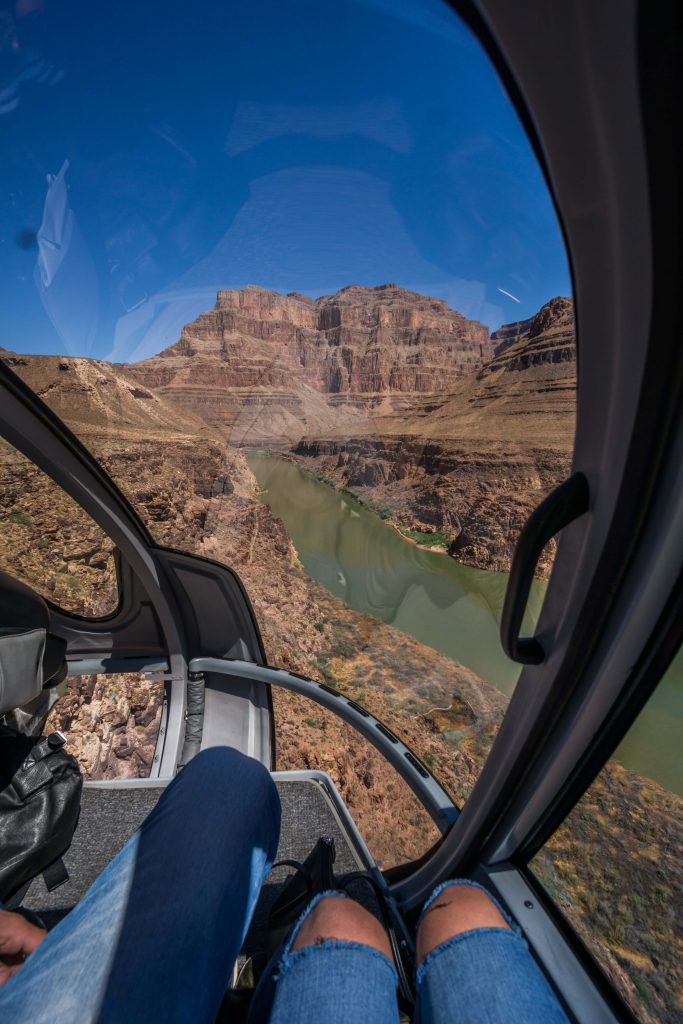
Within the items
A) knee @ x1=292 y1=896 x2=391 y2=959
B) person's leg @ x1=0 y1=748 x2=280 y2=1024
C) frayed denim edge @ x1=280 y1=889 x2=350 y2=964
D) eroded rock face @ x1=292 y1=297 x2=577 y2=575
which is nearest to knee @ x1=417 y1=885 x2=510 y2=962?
knee @ x1=292 y1=896 x2=391 y2=959

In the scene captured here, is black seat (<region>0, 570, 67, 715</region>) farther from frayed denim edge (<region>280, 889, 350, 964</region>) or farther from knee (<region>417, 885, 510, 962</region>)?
knee (<region>417, 885, 510, 962</region>)

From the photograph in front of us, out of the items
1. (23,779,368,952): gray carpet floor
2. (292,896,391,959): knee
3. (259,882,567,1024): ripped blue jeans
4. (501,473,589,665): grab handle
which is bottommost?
(23,779,368,952): gray carpet floor

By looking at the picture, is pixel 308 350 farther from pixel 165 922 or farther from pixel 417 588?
pixel 165 922

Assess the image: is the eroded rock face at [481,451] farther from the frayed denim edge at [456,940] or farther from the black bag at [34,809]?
the black bag at [34,809]

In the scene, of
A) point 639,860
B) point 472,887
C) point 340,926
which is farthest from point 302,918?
point 639,860

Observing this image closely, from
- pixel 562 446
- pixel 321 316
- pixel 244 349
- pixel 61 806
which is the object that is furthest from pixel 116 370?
pixel 61 806

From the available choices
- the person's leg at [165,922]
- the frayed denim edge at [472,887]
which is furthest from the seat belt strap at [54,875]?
the frayed denim edge at [472,887]

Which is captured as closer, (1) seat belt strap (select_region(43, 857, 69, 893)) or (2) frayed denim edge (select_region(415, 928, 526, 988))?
(2) frayed denim edge (select_region(415, 928, 526, 988))

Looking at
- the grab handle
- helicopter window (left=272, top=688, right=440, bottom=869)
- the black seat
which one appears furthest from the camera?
helicopter window (left=272, top=688, right=440, bottom=869)
